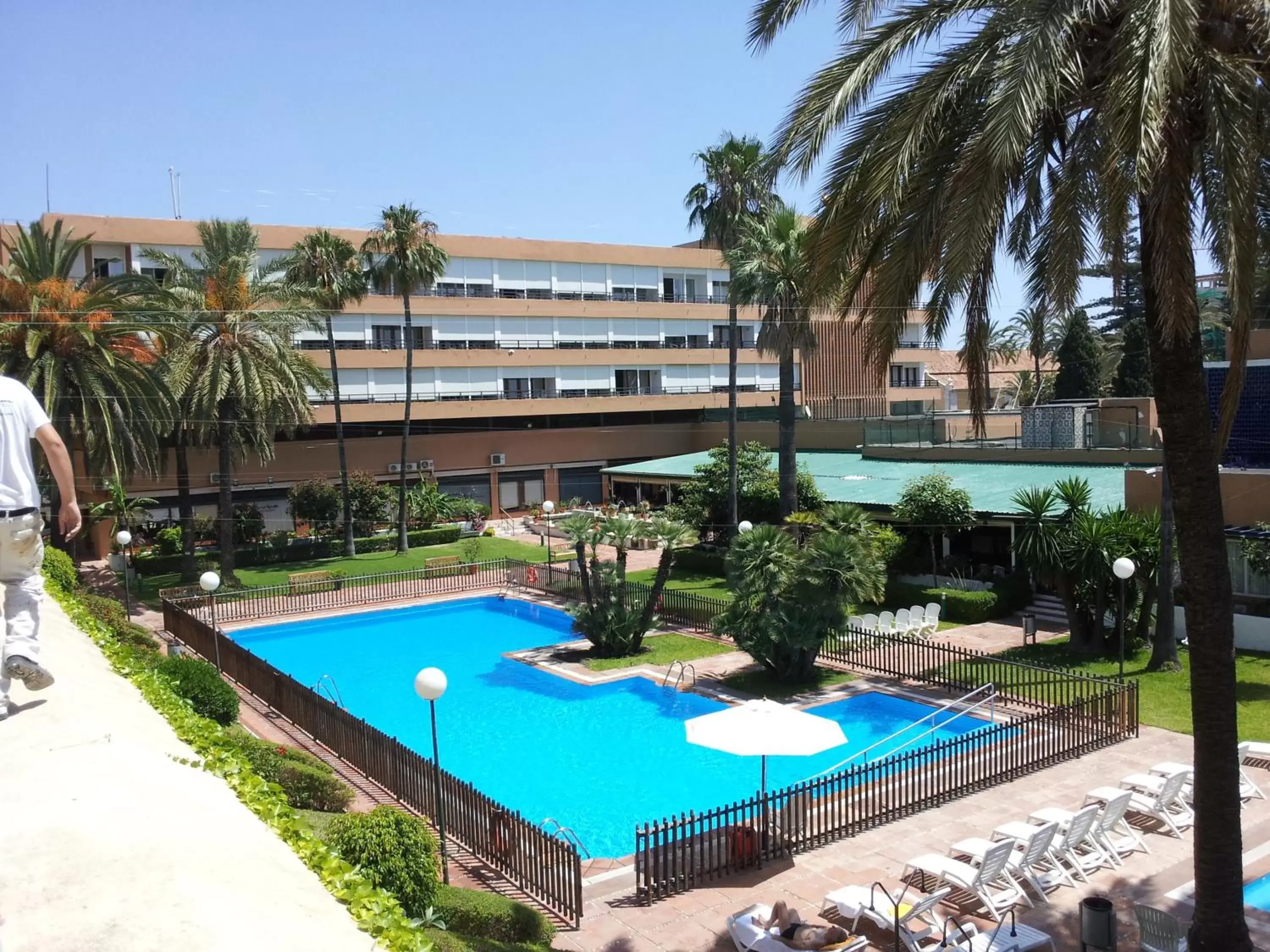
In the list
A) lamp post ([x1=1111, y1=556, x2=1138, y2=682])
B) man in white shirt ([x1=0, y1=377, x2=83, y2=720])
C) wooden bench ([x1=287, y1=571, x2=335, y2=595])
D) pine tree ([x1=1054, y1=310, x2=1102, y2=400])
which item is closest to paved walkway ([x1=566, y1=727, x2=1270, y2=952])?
lamp post ([x1=1111, y1=556, x2=1138, y2=682])

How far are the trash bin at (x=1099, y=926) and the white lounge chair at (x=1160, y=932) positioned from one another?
26 centimetres

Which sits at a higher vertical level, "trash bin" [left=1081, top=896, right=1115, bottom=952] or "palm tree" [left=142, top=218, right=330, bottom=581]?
"palm tree" [left=142, top=218, right=330, bottom=581]

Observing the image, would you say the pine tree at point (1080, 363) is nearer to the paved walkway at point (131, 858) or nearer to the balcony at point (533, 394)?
the balcony at point (533, 394)

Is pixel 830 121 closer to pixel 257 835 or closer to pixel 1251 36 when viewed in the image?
pixel 1251 36

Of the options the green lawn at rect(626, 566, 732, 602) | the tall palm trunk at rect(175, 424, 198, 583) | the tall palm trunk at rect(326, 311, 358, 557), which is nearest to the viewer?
the green lawn at rect(626, 566, 732, 602)

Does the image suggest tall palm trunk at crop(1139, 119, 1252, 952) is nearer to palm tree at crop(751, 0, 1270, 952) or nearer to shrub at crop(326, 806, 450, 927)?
palm tree at crop(751, 0, 1270, 952)

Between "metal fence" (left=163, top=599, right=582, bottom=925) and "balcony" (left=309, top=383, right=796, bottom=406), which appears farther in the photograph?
"balcony" (left=309, top=383, right=796, bottom=406)

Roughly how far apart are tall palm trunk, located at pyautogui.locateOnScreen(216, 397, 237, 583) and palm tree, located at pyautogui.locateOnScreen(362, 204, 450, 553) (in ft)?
23.0

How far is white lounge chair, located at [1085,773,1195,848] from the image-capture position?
12.4 metres

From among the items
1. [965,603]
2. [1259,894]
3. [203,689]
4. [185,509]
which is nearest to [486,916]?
[203,689]

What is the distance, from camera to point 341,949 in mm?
4691

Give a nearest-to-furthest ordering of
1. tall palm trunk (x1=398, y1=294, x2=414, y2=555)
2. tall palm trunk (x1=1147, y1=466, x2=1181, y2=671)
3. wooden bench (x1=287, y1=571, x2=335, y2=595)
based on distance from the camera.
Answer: tall palm trunk (x1=1147, y1=466, x2=1181, y2=671) < wooden bench (x1=287, y1=571, x2=335, y2=595) < tall palm trunk (x1=398, y1=294, x2=414, y2=555)

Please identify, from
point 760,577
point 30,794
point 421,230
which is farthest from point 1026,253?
point 421,230

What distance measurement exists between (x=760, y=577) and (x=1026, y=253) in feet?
35.5
